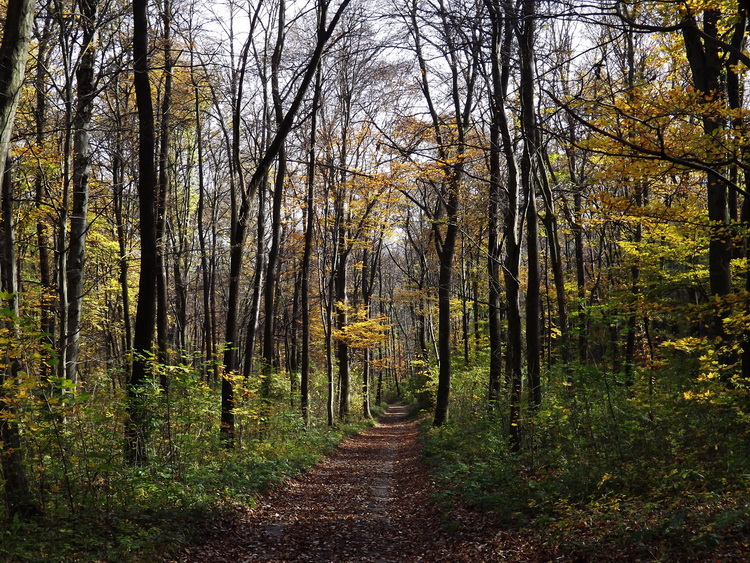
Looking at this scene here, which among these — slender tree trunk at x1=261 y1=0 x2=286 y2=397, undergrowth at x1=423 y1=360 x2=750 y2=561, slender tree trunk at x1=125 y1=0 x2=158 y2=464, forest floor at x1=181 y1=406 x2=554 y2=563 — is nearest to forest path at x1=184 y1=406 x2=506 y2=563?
forest floor at x1=181 y1=406 x2=554 y2=563

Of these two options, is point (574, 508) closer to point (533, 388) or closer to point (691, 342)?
point (533, 388)

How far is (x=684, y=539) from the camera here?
444cm

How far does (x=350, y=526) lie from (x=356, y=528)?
0.48 ft

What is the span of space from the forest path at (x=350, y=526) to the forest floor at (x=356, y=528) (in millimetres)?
13

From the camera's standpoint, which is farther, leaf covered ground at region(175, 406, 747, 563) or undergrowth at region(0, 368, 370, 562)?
leaf covered ground at region(175, 406, 747, 563)

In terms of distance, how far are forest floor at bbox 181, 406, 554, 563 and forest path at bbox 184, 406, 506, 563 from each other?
13mm

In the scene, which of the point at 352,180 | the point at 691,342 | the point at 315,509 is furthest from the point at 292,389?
the point at 691,342

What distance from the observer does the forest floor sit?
6012mm

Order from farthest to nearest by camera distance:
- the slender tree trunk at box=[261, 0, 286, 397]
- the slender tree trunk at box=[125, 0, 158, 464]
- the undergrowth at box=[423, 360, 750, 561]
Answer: the slender tree trunk at box=[261, 0, 286, 397], the slender tree trunk at box=[125, 0, 158, 464], the undergrowth at box=[423, 360, 750, 561]

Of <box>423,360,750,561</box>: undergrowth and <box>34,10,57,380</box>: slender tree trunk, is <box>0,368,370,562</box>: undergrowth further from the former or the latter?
<box>423,360,750,561</box>: undergrowth

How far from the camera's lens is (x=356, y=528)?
752cm

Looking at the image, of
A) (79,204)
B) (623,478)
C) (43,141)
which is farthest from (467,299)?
(43,141)

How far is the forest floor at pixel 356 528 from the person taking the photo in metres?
6.01

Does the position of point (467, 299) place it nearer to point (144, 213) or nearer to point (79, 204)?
point (144, 213)
